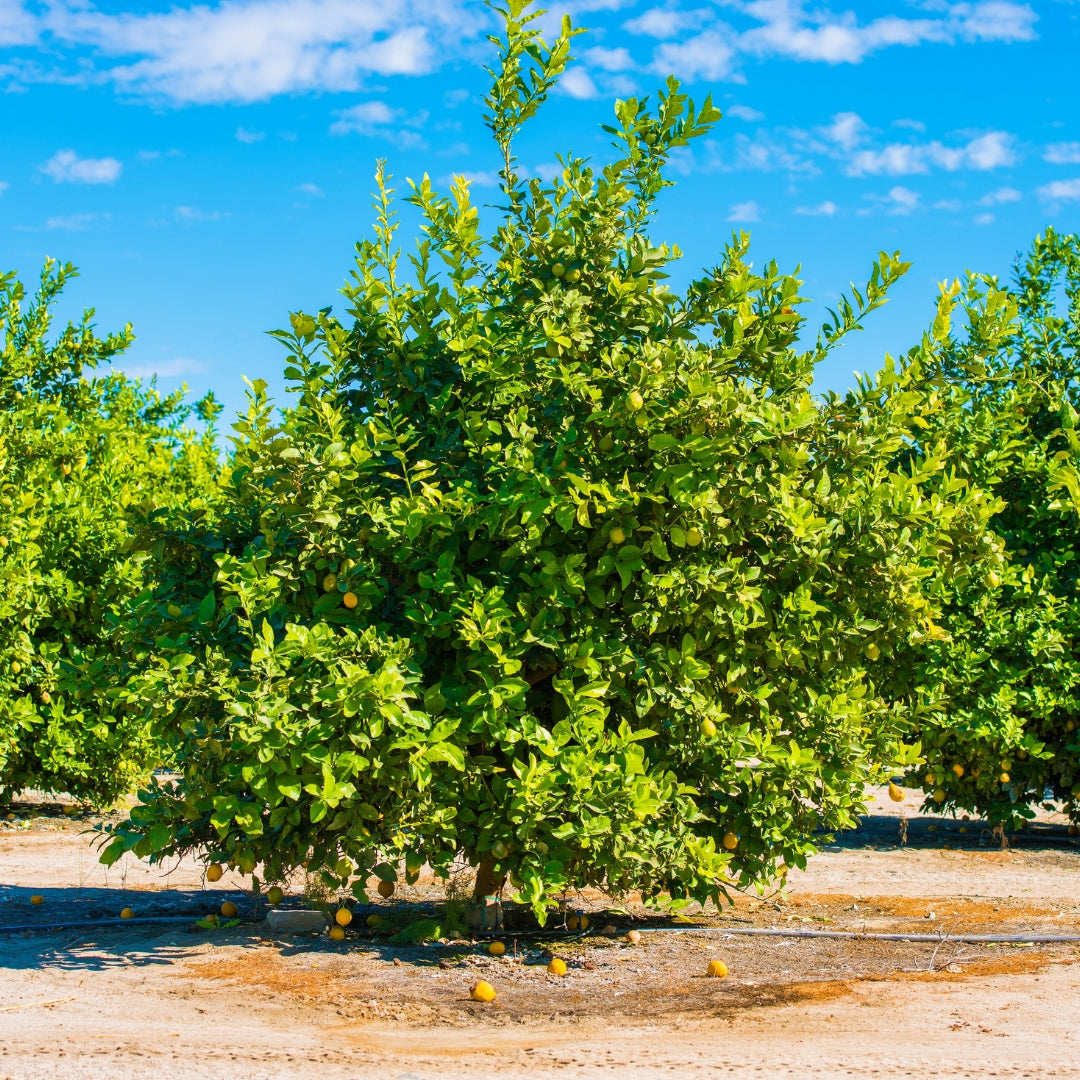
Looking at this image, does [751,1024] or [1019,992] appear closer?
[751,1024]

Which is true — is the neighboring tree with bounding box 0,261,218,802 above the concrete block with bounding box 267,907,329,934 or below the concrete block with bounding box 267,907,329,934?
above

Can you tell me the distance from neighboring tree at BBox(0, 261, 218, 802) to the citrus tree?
450cm

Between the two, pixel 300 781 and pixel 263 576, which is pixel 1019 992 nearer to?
pixel 300 781

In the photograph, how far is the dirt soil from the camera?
3910mm

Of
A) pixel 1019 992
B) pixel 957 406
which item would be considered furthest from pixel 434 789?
pixel 957 406

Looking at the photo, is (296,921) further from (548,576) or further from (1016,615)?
(1016,615)

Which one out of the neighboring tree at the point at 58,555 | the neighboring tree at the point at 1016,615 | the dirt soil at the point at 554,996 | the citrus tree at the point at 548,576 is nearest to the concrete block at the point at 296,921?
the dirt soil at the point at 554,996

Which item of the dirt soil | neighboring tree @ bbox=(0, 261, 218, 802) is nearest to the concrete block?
the dirt soil

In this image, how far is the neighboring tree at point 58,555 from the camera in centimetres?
998

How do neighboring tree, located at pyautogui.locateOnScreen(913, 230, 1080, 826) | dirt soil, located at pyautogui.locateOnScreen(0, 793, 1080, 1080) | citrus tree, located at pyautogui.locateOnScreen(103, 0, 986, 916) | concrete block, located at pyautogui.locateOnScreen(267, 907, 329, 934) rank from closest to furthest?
1. dirt soil, located at pyautogui.locateOnScreen(0, 793, 1080, 1080)
2. citrus tree, located at pyautogui.locateOnScreen(103, 0, 986, 916)
3. concrete block, located at pyautogui.locateOnScreen(267, 907, 329, 934)
4. neighboring tree, located at pyautogui.locateOnScreen(913, 230, 1080, 826)

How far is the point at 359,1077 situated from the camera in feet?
12.2

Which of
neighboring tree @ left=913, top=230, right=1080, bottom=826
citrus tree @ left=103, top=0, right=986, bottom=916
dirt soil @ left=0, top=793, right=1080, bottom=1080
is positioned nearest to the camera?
dirt soil @ left=0, top=793, right=1080, bottom=1080

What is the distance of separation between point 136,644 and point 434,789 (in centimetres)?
168

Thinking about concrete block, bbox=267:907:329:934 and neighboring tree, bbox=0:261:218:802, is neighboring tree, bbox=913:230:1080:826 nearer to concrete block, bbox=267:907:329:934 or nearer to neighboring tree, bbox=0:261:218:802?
concrete block, bbox=267:907:329:934
